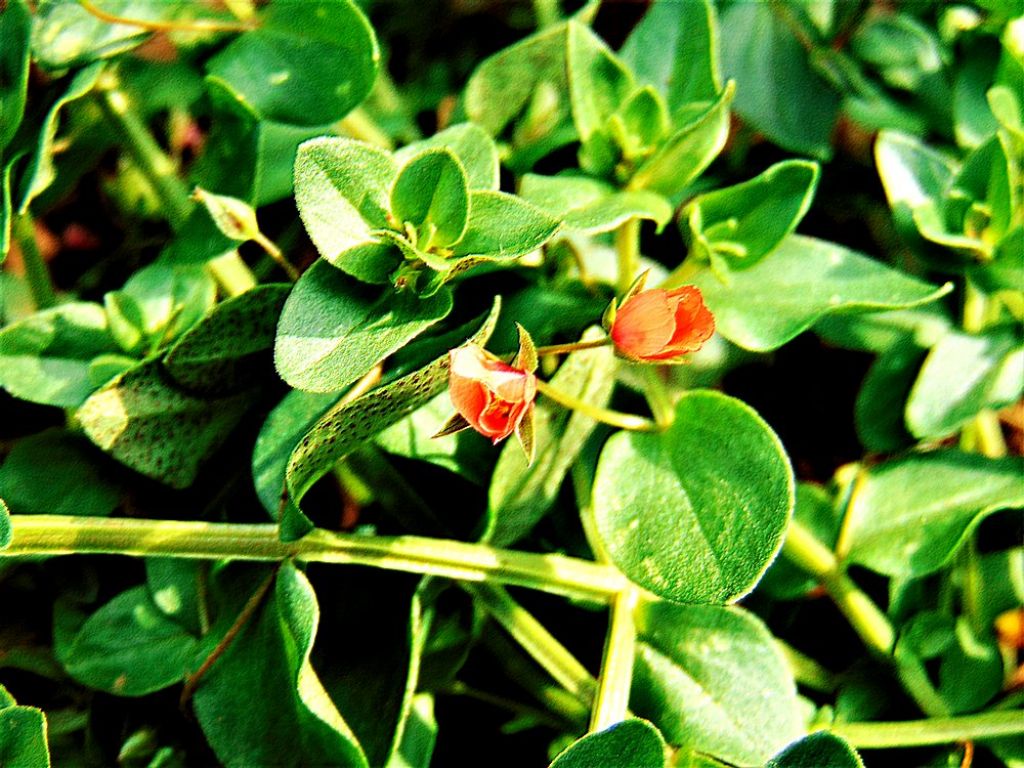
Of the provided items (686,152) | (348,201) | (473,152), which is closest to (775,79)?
(686,152)

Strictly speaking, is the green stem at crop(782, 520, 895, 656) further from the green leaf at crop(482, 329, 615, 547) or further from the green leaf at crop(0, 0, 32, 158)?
the green leaf at crop(0, 0, 32, 158)

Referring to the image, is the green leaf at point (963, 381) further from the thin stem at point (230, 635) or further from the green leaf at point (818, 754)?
the thin stem at point (230, 635)

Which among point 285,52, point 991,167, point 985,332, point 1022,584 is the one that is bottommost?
point 1022,584

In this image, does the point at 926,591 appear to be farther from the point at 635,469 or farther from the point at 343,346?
the point at 343,346

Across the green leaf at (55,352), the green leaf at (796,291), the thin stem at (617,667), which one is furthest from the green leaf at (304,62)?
the thin stem at (617,667)

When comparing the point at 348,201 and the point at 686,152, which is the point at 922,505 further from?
the point at 348,201

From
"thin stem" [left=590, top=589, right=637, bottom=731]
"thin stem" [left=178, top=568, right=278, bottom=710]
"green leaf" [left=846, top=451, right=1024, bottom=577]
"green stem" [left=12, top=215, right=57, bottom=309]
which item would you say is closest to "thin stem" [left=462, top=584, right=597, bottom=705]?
"thin stem" [left=590, top=589, right=637, bottom=731]

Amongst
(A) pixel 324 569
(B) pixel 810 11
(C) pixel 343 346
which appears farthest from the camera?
(B) pixel 810 11

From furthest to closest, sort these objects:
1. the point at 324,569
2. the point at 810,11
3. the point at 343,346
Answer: the point at 810,11 < the point at 324,569 < the point at 343,346

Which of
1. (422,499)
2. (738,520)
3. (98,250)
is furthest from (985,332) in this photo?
(98,250)
